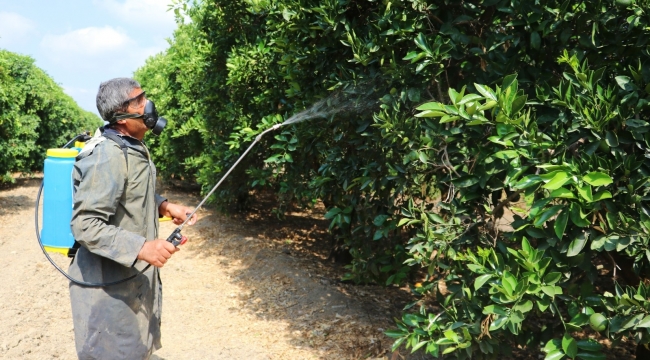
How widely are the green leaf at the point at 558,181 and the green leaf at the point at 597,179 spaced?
89 millimetres

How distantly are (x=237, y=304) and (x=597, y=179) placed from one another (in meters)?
4.65

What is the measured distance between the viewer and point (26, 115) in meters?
13.4

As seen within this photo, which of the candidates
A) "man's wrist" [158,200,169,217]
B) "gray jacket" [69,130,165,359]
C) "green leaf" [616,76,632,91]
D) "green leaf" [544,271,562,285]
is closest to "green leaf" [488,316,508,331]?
"green leaf" [544,271,562,285]

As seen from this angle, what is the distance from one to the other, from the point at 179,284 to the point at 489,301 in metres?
4.80

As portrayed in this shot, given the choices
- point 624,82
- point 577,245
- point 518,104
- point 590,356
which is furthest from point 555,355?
point 624,82

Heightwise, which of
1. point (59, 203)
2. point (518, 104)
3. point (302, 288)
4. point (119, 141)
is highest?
point (119, 141)

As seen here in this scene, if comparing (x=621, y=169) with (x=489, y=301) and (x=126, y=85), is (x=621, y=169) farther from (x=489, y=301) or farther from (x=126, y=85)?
(x=126, y=85)

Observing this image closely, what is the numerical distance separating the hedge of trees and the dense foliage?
331 inches

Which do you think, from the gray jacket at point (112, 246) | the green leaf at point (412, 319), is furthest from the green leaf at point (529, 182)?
the gray jacket at point (112, 246)

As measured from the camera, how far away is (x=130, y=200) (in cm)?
288

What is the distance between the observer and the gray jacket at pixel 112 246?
2643 mm

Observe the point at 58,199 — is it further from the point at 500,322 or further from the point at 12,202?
the point at 12,202

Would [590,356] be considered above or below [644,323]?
below

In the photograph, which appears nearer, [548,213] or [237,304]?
[548,213]
